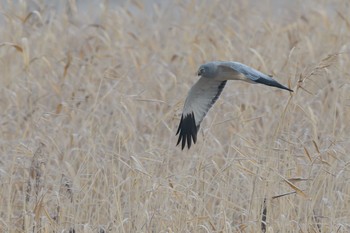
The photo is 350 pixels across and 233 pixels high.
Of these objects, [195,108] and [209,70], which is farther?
[195,108]

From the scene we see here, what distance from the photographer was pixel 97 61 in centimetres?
550

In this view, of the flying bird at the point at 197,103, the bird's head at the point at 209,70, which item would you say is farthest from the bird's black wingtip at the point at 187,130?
the bird's head at the point at 209,70

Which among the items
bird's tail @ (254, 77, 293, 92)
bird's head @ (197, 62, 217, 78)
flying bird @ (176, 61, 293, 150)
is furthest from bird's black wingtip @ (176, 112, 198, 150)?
bird's tail @ (254, 77, 293, 92)

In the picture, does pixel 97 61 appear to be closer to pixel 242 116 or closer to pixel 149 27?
pixel 149 27

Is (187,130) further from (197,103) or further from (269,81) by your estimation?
(269,81)

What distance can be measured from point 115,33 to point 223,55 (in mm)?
839

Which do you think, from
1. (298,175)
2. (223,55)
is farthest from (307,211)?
(223,55)

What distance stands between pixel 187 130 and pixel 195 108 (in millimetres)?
97

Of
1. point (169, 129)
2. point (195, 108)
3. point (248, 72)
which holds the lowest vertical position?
point (169, 129)

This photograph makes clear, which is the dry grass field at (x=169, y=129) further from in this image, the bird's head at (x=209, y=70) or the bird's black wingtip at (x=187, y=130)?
the bird's head at (x=209, y=70)

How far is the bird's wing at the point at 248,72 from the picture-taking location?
367 cm

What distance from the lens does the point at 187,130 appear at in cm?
419

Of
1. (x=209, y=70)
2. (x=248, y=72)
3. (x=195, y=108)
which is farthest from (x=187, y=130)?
(x=248, y=72)

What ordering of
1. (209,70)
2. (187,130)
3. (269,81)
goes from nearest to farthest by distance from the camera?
1. (269,81)
2. (209,70)
3. (187,130)
